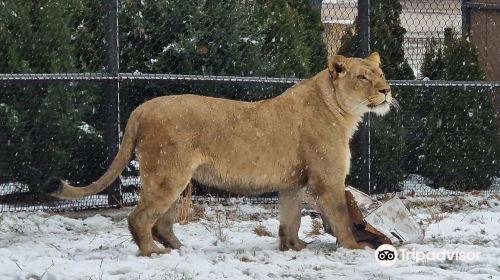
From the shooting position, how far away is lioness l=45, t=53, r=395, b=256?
19.9 ft

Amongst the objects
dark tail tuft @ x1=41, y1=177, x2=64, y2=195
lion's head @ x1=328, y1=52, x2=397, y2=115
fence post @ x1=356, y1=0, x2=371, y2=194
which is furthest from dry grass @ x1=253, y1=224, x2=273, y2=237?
fence post @ x1=356, y1=0, x2=371, y2=194

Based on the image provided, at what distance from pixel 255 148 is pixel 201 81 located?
2.06 meters

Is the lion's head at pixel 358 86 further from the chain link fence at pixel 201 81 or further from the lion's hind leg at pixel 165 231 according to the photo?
the chain link fence at pixel 201 81

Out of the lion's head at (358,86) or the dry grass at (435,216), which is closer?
the lion's head at (358,86)

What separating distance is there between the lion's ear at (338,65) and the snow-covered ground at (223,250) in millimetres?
1216

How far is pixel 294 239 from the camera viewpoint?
648 cm

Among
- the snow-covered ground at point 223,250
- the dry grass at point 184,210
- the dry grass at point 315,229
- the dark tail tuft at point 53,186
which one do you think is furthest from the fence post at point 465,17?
the dark tail tuft at point 53,186

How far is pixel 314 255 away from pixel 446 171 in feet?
13.6

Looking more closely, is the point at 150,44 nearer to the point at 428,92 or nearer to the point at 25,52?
the point at 25,52

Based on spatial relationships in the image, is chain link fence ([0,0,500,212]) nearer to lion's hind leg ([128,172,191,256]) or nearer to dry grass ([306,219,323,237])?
dry grass ([306,219,323,237])

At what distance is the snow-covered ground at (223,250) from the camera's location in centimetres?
550

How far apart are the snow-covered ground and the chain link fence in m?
0.55

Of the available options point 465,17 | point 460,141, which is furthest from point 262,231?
point 465,17

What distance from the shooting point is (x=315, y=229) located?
7414 millimetres
